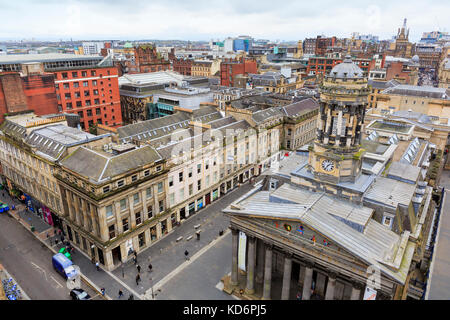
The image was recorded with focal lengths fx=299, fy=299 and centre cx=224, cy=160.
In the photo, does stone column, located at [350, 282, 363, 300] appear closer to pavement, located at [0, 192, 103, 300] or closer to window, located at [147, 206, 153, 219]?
pavement, located at [0, 192, 103, 300]

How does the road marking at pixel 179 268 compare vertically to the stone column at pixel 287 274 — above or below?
below

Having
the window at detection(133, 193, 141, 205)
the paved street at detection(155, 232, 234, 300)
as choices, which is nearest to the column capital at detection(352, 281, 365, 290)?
the paved street at detection(155, 232, 234, 300)

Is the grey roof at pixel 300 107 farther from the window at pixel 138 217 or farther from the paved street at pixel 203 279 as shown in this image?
the window at pixel 138 217

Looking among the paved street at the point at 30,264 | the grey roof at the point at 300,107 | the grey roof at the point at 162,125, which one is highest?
the grey roof at the point at 300,107

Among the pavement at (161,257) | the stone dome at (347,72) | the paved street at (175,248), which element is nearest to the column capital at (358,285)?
the pavement at (161,257)

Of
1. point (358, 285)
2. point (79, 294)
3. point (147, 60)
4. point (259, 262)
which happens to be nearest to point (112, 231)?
point (79, 294)

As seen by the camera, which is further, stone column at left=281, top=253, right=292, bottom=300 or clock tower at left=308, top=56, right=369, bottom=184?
clock tower at left=308, top=56, right=369, bottom=184

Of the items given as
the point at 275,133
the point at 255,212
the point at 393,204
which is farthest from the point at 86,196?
the point at 275,133
